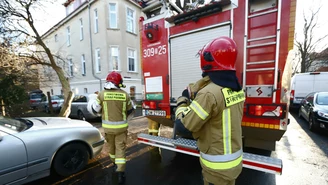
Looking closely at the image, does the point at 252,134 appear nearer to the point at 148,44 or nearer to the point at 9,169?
the point at 148,44

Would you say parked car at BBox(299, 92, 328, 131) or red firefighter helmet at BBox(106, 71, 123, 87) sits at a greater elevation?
red firefighter helmet at BBox(106, 71, 123, 87)

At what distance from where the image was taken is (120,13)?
13.1 meters

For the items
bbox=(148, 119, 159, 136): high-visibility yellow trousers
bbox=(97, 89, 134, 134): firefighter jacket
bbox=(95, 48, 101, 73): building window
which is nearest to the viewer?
bbox=(97, 89, 134, 134): firefighter jacket

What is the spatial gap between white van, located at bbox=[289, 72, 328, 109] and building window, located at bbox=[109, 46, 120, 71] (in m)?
12.0

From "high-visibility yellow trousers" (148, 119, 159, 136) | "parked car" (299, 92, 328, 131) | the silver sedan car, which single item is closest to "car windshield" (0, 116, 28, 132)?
the silver sedan car

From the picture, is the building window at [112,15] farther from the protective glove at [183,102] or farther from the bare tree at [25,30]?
the protective glove at [183,102]

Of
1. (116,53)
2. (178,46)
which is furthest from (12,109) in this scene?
(178,46)

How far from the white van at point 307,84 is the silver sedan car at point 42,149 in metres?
10.4

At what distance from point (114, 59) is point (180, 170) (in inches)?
468

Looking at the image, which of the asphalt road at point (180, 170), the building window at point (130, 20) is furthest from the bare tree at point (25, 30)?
the building window at point (130, 20)

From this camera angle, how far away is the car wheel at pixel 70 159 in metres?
2.85

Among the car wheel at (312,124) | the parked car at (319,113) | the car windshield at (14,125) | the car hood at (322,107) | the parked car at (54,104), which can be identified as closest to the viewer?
the car windshield at (14,125)

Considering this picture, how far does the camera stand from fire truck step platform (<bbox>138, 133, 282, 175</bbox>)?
5.94ft

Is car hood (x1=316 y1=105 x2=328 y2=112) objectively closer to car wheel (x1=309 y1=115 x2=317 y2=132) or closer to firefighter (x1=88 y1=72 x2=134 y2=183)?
car wheel (x1=309 y1=115 x2=317 y2=132)
